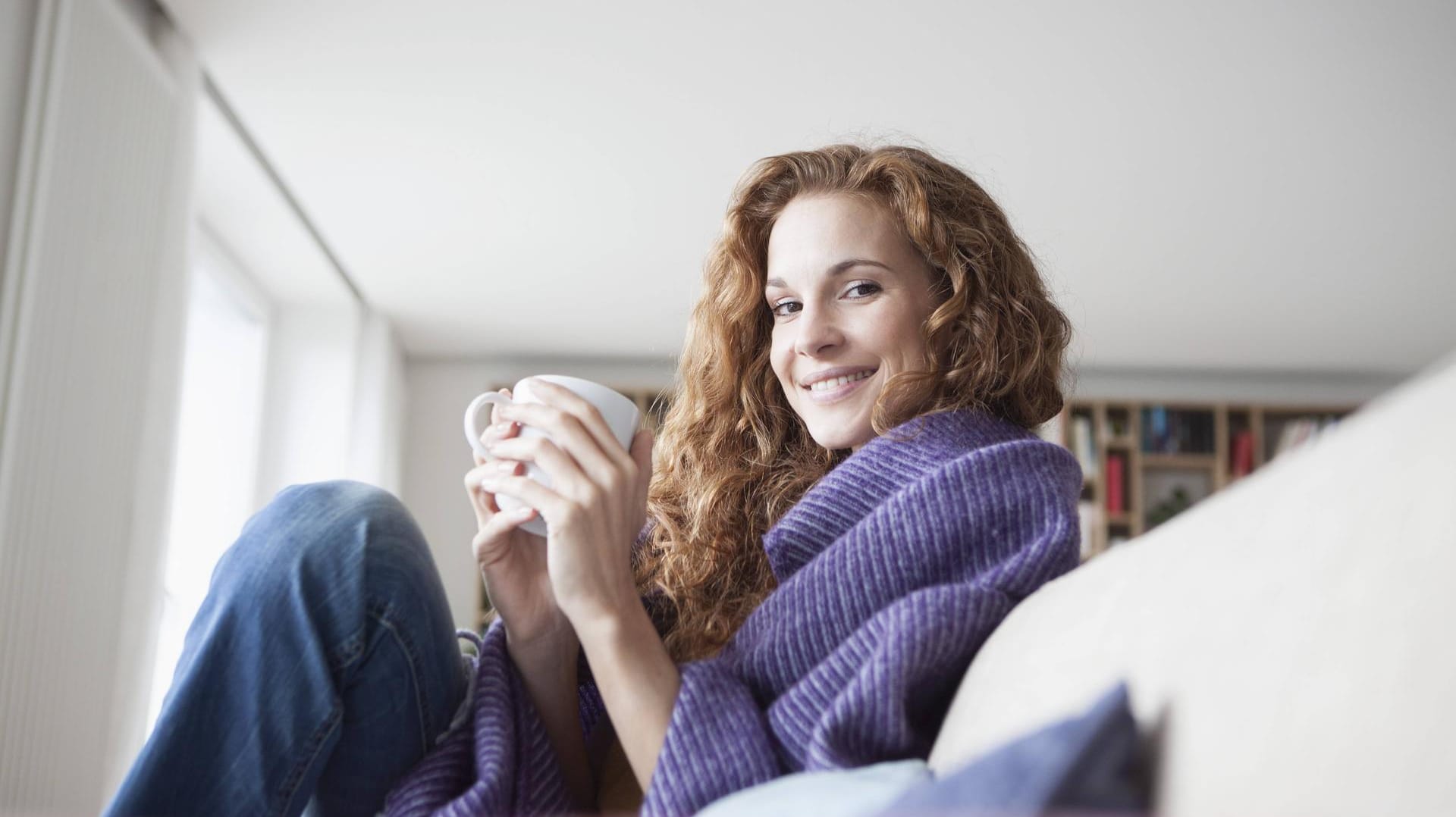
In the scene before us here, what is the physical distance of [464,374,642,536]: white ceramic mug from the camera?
3.42 feet

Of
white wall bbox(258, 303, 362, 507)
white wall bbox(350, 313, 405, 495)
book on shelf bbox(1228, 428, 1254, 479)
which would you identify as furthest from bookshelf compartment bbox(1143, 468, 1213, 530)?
white wall bbox(258, 303, 362, 507)

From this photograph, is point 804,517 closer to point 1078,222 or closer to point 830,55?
point 830,55

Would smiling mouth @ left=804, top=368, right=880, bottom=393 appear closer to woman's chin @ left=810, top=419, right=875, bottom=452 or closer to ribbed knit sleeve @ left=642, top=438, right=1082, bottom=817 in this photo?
woman's chin @ left=810, top=419, right=875, bottom=452

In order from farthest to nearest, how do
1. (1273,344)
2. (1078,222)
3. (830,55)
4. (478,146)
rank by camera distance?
1. (1273,344)
2. (1078,222)
3. (478,146)
4. (830,55)

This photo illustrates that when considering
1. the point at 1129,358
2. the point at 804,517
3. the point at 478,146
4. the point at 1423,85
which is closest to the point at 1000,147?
the point at 1423,85

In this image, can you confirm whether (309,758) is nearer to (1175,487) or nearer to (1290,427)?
(1175,487)

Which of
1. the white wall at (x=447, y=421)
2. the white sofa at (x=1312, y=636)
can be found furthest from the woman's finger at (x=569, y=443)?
the white wall at (x=447, y=421)

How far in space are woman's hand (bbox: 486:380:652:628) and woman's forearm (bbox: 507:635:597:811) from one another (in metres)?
0.14

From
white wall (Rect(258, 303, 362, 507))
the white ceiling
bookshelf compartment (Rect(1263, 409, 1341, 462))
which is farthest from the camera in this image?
bookshelf compartment (Rect(1263, 409, 1341, 462))

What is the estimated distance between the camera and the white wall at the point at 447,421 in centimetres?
669

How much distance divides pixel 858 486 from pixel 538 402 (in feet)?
1.14

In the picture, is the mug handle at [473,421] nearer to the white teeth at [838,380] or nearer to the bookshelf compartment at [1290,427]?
the white teeth at [838,380]

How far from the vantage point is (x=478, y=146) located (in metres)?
4.19

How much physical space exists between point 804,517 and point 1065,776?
703 mm
